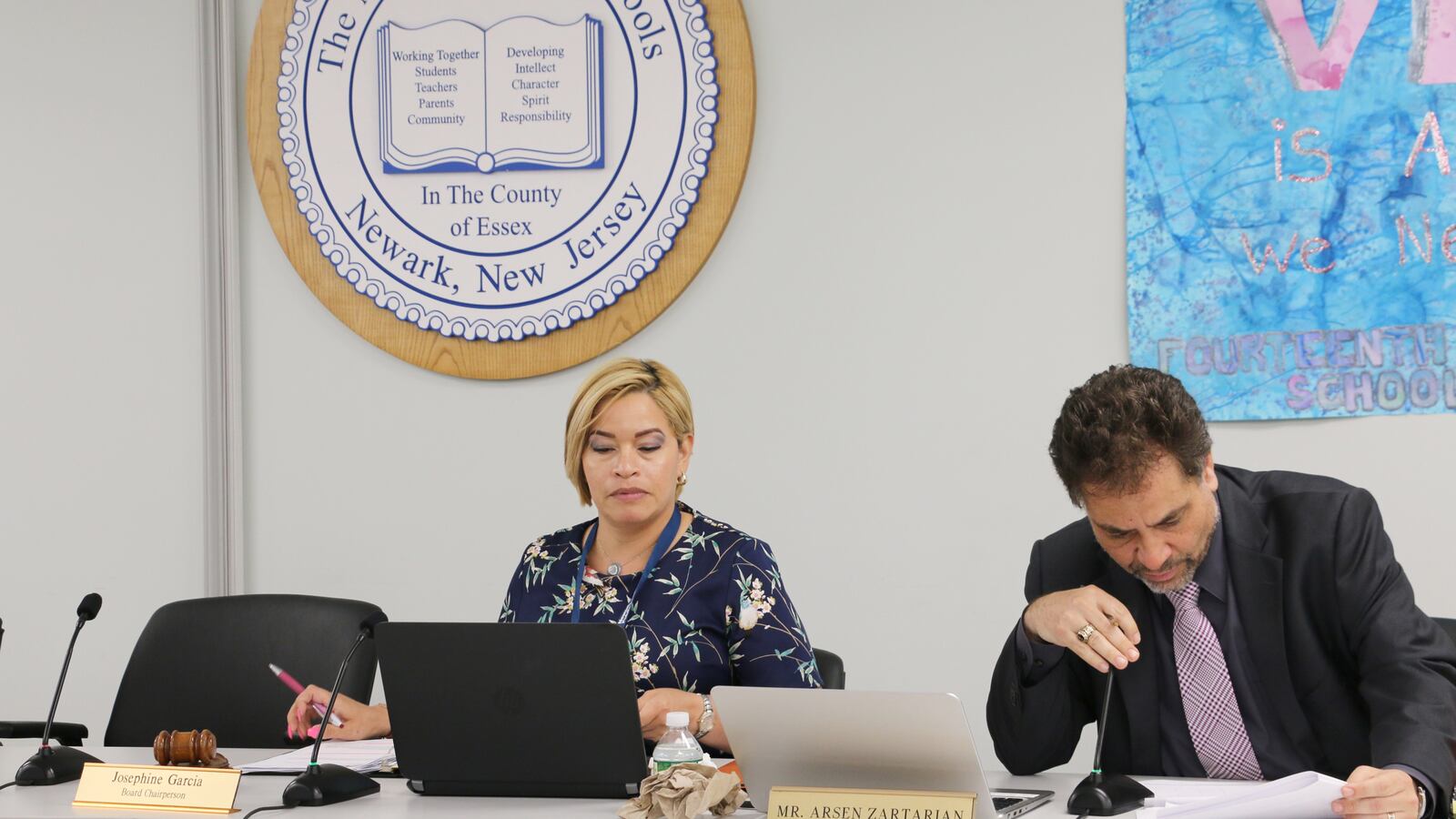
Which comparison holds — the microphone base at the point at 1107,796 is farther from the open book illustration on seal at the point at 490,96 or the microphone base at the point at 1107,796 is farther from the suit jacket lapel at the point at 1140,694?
the open book illustration on seal at the point at 490,96

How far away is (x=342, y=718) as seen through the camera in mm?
2301

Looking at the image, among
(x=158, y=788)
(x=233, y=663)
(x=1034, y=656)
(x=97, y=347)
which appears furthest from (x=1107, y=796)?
(x=97, y=347)

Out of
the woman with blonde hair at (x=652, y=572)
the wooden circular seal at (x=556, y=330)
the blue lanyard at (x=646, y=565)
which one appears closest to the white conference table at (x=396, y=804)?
the woman with blonde hair at (x=652, y=572)

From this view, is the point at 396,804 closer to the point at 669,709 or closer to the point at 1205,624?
the point at 669,709

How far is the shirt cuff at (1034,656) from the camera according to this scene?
1.98 meters

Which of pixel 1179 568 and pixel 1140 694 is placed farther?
pixel 1140 694

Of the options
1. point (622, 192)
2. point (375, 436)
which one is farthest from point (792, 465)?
point (375, 436)

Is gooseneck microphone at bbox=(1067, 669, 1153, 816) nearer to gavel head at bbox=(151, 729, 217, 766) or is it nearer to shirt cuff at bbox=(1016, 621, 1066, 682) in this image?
shirt cuff at bbox=(1016, 621, 1066, 682)

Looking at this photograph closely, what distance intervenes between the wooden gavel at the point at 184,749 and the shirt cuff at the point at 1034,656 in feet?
3.82

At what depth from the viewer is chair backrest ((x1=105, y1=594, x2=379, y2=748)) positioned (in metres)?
2.62

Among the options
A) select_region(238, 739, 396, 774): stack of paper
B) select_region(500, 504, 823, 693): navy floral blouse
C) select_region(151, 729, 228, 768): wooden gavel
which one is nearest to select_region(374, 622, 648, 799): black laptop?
select_region(238, 739, 396, 774): stack of paper

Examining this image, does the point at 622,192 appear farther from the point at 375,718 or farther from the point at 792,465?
the point at 375,718

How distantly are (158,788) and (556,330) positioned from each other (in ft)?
4.82

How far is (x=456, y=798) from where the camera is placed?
187 centimetres
